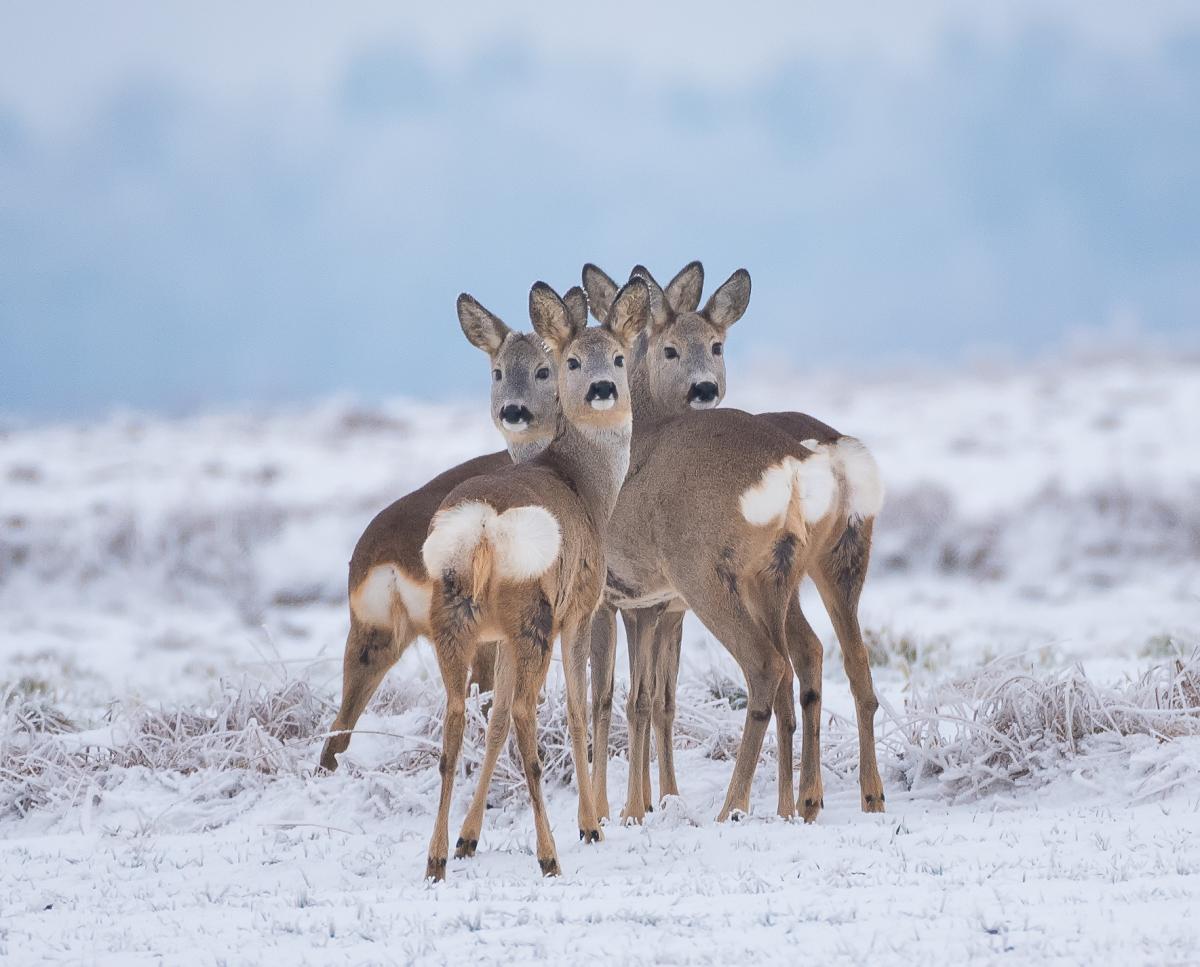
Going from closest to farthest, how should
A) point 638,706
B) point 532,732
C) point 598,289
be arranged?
point 532,732 < point 638,706 < point 598,289

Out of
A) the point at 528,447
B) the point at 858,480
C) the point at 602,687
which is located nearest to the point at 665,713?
the point at 602,687

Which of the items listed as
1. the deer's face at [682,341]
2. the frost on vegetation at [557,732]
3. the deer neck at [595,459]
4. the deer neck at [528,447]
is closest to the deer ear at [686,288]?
the deer's face at [682,341]

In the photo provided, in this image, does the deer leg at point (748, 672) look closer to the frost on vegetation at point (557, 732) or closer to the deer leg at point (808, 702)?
the deer leg at point (808, 702)

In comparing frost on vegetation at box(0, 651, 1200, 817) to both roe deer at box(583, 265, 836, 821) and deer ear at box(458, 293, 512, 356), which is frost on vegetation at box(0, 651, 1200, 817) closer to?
roe deer at box(583, 265, 836, 821)

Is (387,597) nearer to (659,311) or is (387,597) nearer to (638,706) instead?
(638,706)

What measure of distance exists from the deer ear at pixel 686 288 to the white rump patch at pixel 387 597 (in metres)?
2.60

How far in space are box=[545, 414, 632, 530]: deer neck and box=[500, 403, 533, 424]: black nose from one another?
68 cm

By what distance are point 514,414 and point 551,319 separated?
768 millimetres

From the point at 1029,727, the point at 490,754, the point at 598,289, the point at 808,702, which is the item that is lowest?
the point at 490,754

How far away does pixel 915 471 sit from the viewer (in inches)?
1046

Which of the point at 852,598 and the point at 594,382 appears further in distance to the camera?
the point at 852,598

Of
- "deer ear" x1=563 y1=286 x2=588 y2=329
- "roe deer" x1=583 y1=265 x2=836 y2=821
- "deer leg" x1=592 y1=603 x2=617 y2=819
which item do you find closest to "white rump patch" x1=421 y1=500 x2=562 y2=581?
"roe deer" x1=583 y1=265 x2=836 y2=821

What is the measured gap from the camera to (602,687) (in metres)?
7.38

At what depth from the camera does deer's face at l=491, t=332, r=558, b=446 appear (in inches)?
311
